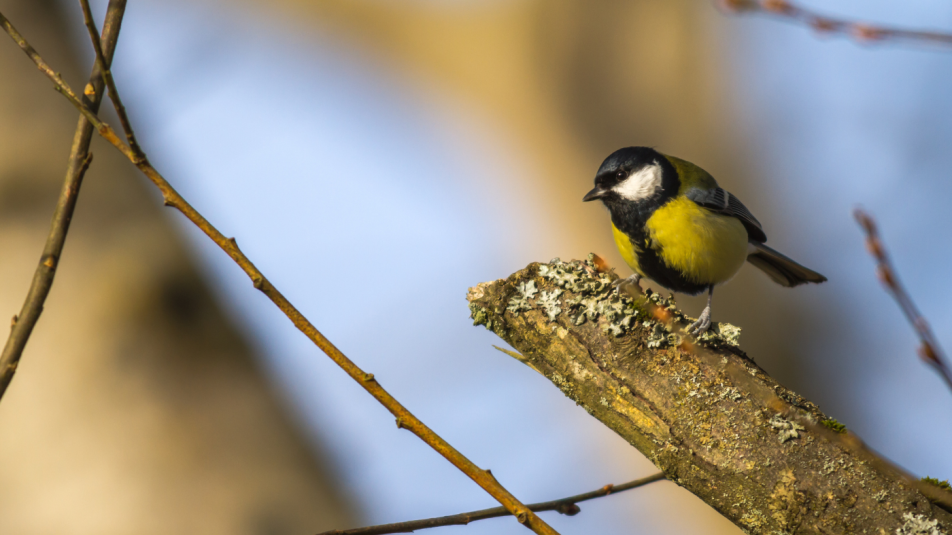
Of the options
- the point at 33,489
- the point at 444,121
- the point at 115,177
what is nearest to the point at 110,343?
the point at 33,489

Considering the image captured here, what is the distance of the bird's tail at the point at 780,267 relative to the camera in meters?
2.71

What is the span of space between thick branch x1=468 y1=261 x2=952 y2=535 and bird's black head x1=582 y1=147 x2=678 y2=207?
0.99 metres

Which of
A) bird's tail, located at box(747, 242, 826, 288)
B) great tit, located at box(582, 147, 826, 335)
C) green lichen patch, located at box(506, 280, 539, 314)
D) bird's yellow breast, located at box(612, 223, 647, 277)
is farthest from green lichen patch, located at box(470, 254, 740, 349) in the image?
bird's tail, located at box(747, 242, 826, 288)

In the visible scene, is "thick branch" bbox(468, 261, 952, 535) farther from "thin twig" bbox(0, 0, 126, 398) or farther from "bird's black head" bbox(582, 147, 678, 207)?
"bird's black head" bbox(582, 147, 678, 207)

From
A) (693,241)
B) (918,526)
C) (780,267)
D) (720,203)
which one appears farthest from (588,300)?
(780,267)

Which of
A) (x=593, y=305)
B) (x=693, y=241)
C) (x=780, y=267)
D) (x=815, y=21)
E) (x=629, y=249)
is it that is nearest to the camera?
(x=815, y=21)

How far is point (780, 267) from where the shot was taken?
2.80 meters

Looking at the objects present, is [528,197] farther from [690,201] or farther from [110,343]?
[110,343]

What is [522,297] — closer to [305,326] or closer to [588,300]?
[588,300]

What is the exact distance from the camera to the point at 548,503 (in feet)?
4.62

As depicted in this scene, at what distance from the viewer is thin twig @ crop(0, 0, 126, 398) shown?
1103 millimetres

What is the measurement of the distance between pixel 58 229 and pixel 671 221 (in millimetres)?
1881

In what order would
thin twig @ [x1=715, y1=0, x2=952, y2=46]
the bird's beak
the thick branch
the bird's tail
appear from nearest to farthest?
1. thin twig @ [x1=715, y1=0, x2=952, y2=46]
2. the thick branch
3. the bird's beak
4. the bird's tail

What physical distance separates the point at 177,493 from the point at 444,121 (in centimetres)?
424
